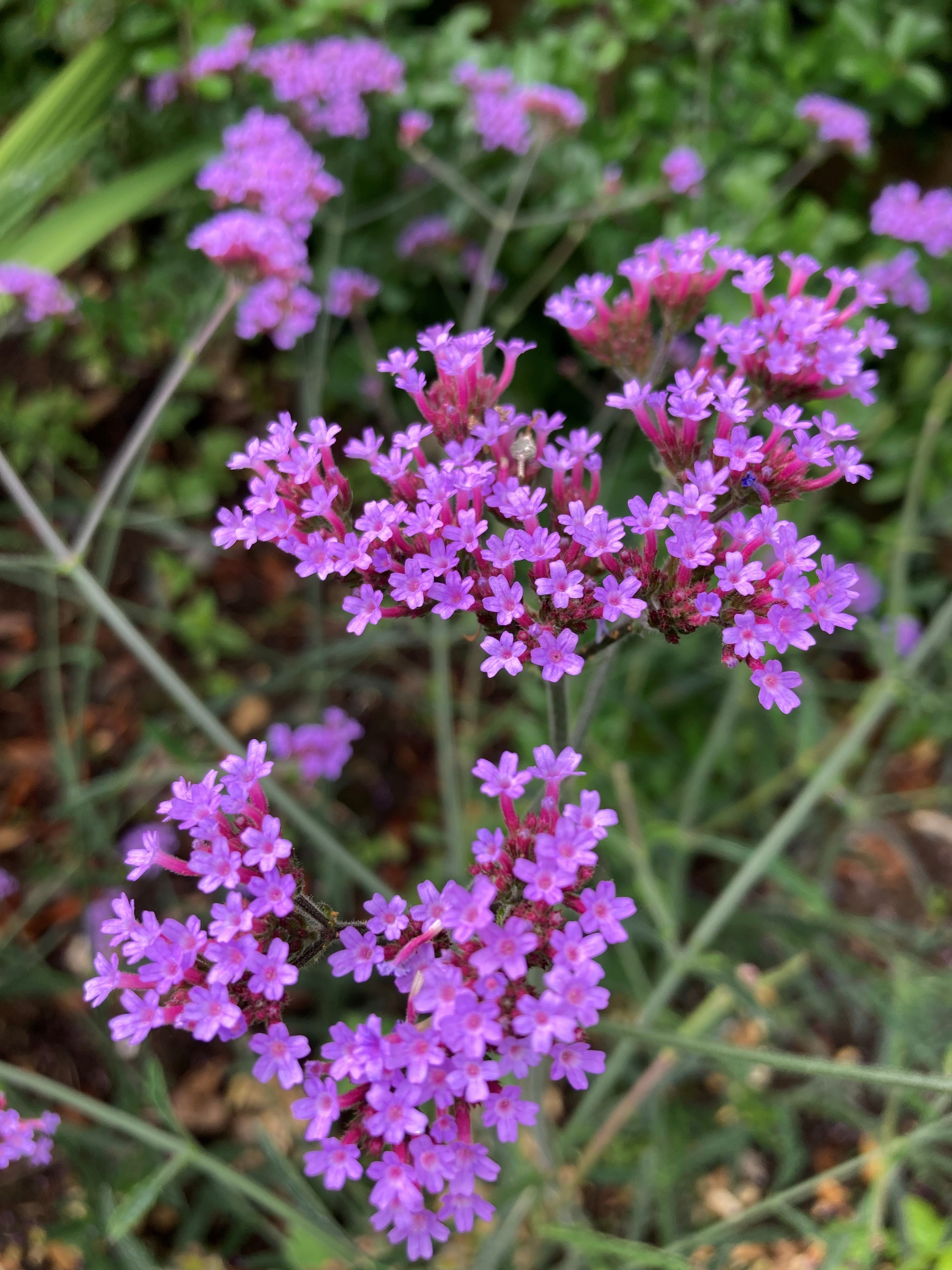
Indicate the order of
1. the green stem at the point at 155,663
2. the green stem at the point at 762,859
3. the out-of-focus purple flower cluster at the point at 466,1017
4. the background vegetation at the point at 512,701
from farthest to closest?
the background vegetation at the point at 512,701 → the green stem at the point at 762,859 → the green stem at the point at 155,663 → the out-of-focus purple flower cluster at the point at 466,1017

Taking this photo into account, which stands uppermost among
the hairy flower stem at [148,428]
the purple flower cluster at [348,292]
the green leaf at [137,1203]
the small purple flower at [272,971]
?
the hairy flower stem at [148,428]

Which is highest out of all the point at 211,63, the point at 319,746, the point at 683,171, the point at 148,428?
the point at 211,63

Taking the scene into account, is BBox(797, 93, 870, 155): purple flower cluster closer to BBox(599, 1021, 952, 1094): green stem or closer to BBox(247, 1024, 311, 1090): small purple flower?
BBox(599, 1021, 952, 1094): green stem

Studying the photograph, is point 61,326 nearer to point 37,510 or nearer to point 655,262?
point 37,510

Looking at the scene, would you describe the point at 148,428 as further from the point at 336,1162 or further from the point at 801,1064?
the point at 801,1064

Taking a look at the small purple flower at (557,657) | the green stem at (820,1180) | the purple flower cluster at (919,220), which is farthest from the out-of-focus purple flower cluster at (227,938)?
the purple flower cluster at (919,220)

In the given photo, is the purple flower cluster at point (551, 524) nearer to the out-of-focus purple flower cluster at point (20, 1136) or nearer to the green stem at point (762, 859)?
the green stem at point (762, 859)

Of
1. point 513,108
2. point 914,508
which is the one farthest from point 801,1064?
point 513,108
